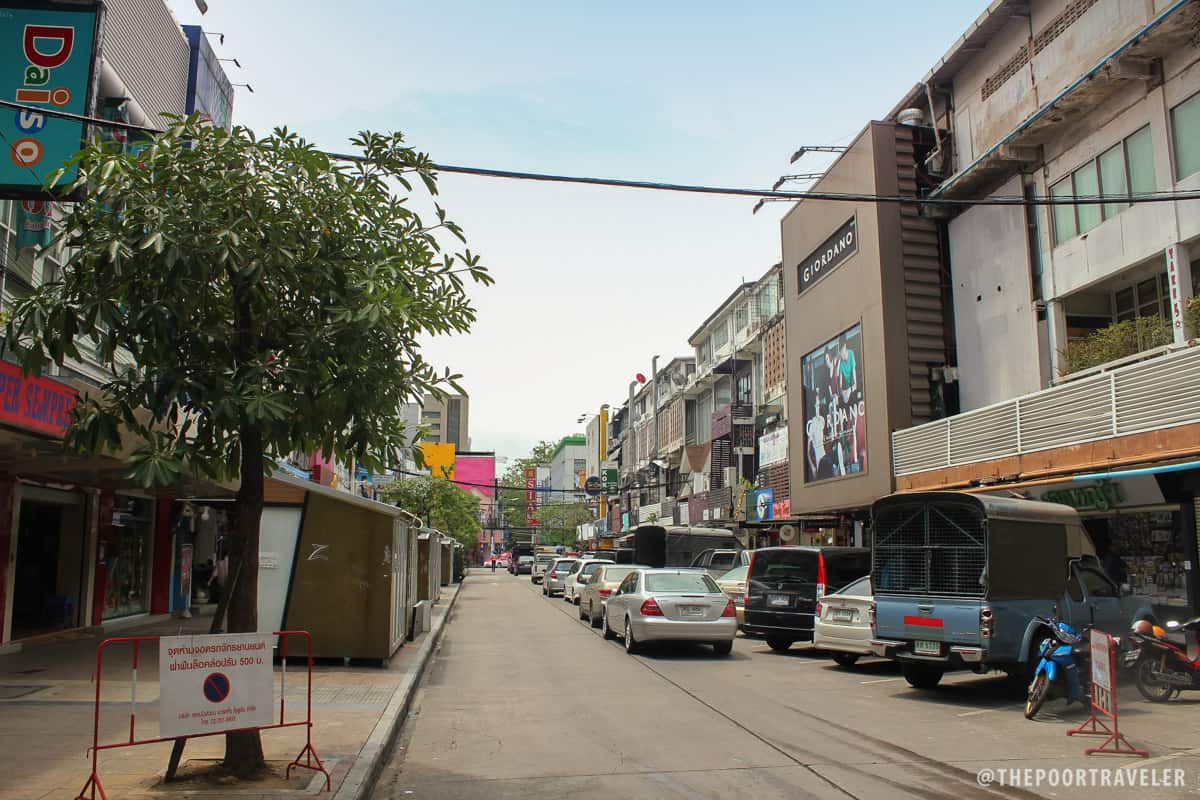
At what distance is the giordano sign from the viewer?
1620 centimetres

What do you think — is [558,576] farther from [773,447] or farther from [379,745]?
[379,745]

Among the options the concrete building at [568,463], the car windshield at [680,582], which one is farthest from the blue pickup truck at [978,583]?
the concrete building at [568,463]

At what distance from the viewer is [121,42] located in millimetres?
17141

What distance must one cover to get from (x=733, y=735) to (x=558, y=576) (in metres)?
30.5

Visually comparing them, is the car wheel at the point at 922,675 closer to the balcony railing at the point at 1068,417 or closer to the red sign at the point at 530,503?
the balcony railing at the point at 1068,417

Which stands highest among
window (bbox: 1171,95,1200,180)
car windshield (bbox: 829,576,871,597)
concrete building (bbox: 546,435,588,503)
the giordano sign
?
concrete building (bbox: 546,435,588,503)

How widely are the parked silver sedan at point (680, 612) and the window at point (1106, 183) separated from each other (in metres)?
9.44

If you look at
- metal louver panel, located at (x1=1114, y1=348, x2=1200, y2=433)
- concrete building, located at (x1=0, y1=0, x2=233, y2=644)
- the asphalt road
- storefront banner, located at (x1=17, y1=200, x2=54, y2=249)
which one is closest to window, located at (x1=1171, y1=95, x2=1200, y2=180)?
metal louver panel, located at (x1=1114, y1=348, x2=1200, y2=433)

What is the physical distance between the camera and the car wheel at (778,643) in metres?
17.2

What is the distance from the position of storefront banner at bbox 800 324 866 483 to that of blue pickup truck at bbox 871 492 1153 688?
12.2m

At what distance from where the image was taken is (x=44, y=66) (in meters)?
10.5

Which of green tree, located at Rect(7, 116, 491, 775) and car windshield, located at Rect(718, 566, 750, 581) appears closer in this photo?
green tree, located at Rect(7, 116, 491, 775)

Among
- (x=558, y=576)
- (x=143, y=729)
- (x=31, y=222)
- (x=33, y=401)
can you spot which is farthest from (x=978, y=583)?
(x=558, y=576)

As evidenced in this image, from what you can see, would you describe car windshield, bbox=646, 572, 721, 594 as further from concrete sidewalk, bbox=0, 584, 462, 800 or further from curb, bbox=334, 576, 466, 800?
curb, bbox=334, 576, 466, 800
